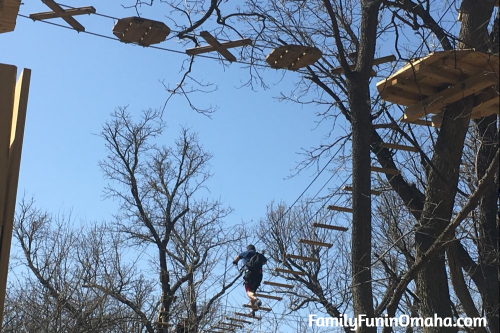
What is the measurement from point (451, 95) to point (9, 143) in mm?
4672

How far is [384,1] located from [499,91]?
3.15m

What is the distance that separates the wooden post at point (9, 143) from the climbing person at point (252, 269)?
9748 mm

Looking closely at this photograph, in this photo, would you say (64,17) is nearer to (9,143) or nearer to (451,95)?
(9,143)

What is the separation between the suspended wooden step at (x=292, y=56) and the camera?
6.91 metres

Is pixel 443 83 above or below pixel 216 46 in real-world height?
below

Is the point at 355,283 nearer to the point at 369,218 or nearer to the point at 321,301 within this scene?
the point at 369,218

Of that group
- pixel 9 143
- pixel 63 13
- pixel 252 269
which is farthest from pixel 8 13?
pixel 252 269

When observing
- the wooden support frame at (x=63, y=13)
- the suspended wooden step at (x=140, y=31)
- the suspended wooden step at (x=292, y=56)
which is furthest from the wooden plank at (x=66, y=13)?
the suspended wooden step at (x=292, y=56)

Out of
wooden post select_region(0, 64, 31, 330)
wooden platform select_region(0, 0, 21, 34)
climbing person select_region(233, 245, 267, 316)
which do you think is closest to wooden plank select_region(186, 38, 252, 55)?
wooden platform select_region(0, 0, 21, 34)

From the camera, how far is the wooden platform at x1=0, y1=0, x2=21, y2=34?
15.6 ft

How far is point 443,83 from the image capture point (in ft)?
22.1

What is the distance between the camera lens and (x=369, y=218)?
8.19m

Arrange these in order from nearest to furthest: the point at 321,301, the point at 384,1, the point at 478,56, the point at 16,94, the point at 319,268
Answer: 1. the point at 16,94
2. the point at 478,56
3. the point at 384,1
4. the point at 321,301
5. the point at 319,268

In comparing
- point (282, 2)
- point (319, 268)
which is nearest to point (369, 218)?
point (282, 2)
